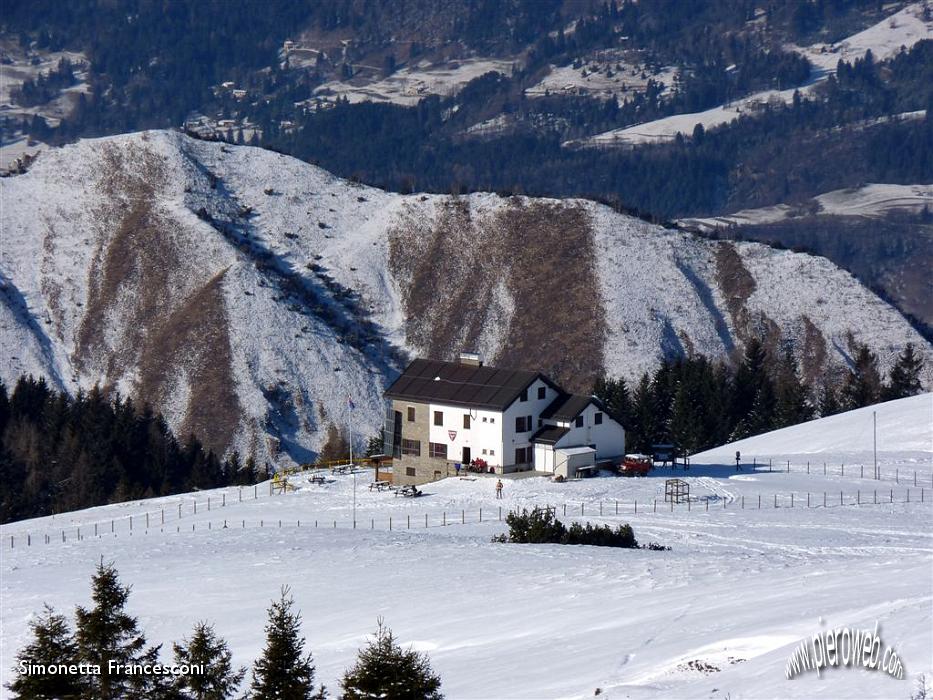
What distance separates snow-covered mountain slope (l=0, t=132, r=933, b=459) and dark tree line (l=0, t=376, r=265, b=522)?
20.2m

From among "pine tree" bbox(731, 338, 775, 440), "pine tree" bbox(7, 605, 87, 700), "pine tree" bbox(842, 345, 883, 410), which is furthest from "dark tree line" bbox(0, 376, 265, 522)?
"pine tree" bbox(7, 605, 87, 700)

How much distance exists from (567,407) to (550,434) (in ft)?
5.79

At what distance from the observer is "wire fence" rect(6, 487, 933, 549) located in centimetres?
6450

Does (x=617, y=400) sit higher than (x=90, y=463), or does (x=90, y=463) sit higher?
(x=617, y=400)

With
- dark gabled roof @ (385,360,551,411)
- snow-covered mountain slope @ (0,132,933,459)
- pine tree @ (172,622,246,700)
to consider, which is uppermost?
snow-covered mountain slope @ (0,132,933,459)

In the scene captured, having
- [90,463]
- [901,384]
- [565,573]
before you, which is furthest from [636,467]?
[901,384]

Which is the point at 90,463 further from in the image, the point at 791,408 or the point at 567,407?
the point at 791,408

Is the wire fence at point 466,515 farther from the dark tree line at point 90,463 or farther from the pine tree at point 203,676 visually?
the pine tree at point 203,676

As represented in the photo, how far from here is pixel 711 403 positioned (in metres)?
102

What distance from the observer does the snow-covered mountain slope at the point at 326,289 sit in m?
138

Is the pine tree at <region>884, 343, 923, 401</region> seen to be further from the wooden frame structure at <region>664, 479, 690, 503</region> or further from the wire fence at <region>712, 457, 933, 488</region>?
the wooden frame structure at <region>664, 479, 690, 503</region>

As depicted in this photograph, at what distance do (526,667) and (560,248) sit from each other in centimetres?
11890

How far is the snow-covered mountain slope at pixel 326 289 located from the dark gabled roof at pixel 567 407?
53098 mm

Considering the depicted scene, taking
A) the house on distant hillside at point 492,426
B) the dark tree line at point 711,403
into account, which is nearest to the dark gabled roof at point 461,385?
the house on distant hillside at point 492,426
